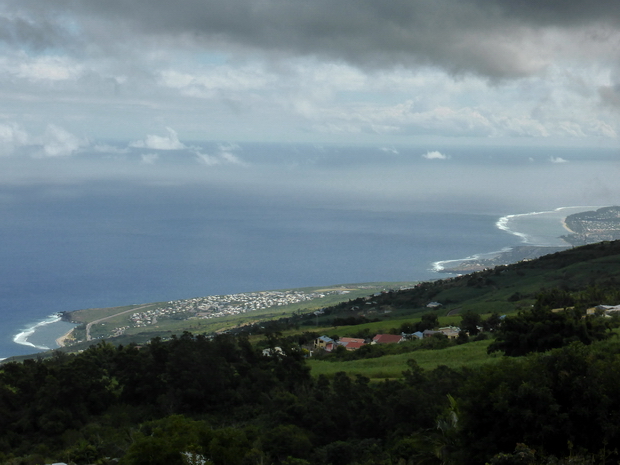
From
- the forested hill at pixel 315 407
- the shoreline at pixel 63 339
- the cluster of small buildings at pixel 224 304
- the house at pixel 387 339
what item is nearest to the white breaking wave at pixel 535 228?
the cluster of small buildings at pixel 224 304

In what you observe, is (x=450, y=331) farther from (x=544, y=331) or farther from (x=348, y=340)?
(x=544, y=331)

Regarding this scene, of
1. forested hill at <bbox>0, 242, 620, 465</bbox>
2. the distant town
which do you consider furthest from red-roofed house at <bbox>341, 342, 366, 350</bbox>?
the distant town

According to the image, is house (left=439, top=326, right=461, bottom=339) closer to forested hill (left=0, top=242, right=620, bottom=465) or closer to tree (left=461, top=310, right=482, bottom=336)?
tree (left=461, top=310, right=482, bottom=336)

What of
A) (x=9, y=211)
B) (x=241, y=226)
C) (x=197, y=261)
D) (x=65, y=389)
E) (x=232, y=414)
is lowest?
(x=232, y=414)

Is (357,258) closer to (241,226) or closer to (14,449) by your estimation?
(241,226)

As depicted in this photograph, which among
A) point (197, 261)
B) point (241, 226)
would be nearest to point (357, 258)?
point (197, 261)

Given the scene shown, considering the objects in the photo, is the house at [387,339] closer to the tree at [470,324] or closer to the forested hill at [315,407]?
the tree at [470,324]

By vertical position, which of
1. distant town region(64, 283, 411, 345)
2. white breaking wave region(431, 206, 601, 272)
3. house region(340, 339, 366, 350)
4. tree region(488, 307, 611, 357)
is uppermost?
white breaking wave region(431, 206, 601, 272)

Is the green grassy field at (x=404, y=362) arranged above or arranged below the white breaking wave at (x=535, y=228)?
below
